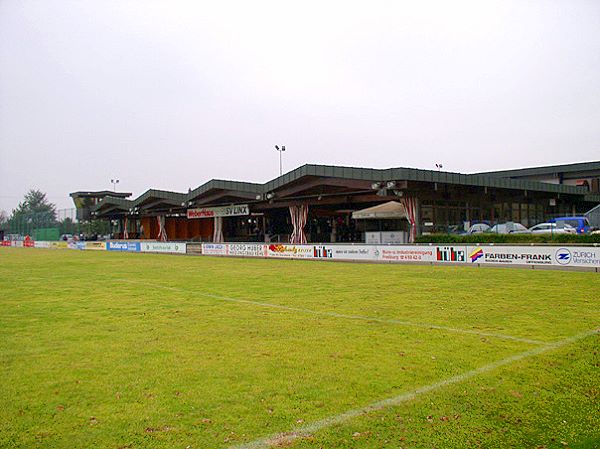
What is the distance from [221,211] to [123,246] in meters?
10.9

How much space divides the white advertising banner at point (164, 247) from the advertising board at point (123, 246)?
53.4 inches

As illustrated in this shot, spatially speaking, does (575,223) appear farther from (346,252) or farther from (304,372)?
(304,372)

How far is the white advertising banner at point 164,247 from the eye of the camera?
3953cm

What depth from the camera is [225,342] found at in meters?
8.28

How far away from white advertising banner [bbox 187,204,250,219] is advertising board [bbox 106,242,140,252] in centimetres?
527

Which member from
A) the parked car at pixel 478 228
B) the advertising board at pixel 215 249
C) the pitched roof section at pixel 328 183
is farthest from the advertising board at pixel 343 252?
the advertising board at pixel 215 249

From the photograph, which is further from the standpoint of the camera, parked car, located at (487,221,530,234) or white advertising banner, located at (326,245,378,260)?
parked car, located at (487,221,530,234)

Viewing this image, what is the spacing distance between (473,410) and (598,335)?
4308mm

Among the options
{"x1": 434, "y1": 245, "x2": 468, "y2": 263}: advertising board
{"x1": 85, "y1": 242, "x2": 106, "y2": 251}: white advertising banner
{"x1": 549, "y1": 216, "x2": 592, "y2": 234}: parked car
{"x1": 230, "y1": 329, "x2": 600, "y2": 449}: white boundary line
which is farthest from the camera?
{"x1": 85, "y1": 242, "x2": 106, "y2": 251}: white advertising banner

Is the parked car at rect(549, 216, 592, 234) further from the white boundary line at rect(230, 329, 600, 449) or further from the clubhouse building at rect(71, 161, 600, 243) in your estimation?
the white boundary line at rect(230, 329, 600, 449)

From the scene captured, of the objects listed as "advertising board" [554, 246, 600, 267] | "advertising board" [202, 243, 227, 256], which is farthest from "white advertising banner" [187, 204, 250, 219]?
"advertising board" [554, 246, 600, 267]

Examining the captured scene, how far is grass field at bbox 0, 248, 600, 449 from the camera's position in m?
4.68

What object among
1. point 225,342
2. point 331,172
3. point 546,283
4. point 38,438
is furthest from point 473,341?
point 331,172

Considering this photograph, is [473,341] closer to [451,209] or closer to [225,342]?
[225,342]
